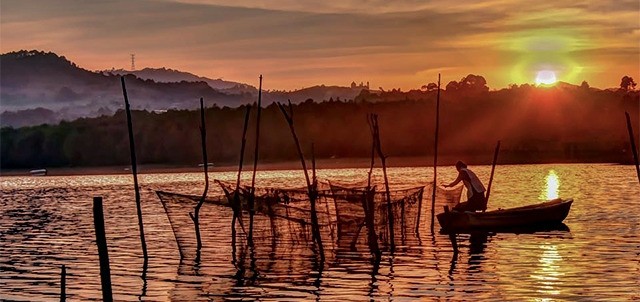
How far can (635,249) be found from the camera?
33750 mm

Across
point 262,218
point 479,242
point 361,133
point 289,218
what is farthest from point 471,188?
point 361,133

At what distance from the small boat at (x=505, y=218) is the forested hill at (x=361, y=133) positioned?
273 feet

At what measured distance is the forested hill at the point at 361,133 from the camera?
440ft

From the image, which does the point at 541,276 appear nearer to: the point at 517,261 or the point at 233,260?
the point at 517,261

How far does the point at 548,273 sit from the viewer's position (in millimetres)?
28547

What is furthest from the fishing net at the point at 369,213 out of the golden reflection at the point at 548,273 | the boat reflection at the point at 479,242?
the golden reflection at the point at 548,273

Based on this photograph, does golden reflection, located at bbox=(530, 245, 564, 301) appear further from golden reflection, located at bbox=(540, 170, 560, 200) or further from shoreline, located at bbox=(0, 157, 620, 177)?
shoreline, located at bbox=(0, 157, 620, 177)

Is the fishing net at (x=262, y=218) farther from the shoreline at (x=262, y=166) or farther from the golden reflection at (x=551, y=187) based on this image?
the shoreline at (x=262, y=166)

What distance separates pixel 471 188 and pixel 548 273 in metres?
10.1

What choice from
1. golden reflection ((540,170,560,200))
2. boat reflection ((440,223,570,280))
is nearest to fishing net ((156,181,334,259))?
boat reflection ((440,223,570,280))

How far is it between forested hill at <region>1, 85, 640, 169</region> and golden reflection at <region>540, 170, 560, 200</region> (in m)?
32.5

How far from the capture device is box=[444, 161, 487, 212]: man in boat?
37688mm

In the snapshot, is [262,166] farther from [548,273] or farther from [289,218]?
[548,273]

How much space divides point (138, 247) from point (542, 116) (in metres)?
114
